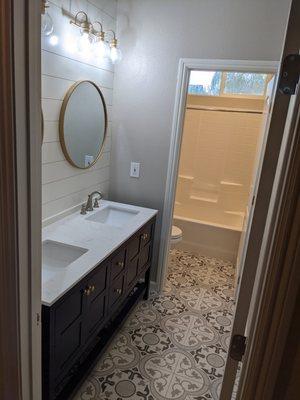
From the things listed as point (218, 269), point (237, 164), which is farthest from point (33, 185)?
point (237, 164)

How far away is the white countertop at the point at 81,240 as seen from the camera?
148 cm

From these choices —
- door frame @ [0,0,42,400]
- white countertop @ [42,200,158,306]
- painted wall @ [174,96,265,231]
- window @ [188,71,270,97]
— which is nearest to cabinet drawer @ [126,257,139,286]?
white countertop @ [42,200,158,306]

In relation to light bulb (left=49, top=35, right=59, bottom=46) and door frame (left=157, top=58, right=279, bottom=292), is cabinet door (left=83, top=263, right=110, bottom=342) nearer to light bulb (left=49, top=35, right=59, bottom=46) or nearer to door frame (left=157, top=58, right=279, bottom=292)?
door frame (left=157, top=58, right=279, bottom=292)

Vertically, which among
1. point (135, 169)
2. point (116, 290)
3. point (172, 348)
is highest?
point (135, 169)

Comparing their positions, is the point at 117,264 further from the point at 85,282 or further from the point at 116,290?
the point at 85,282

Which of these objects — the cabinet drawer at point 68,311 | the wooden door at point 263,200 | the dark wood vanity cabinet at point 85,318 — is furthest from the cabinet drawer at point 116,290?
the wooden door at point 263,200

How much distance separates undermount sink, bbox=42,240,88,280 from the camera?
1.88 m

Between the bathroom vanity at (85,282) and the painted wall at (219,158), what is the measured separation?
1963 mm

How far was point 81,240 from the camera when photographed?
6.45 ft

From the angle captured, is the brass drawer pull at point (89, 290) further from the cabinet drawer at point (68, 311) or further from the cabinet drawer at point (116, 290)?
the cabinet drawer at point (116, 290)

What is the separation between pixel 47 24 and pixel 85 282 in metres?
1.43

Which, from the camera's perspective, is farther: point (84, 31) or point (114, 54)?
point (114, 54)

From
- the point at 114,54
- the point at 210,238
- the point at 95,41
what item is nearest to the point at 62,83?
the point at 95,41

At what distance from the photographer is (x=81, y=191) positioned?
2.49m
